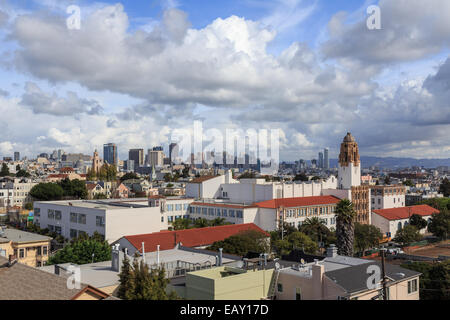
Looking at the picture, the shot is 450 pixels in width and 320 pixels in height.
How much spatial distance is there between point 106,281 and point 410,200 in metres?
119


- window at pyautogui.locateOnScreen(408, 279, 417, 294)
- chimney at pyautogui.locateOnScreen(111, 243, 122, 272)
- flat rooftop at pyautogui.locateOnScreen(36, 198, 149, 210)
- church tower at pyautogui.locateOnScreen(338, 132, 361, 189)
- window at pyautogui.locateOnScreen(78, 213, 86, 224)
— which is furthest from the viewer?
church tower at pyautogui.locateOnScreen(338, 132, 361, 189)

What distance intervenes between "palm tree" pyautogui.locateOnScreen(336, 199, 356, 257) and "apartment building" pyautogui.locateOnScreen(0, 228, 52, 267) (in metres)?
35.4

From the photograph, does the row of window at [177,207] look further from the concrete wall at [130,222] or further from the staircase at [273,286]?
the staircase at [273,286]

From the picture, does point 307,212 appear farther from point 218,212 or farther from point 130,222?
point 130,222

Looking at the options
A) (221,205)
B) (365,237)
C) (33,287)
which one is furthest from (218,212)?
(33,287)

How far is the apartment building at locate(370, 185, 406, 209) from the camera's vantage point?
10014 centimetres

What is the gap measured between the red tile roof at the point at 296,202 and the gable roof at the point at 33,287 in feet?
187

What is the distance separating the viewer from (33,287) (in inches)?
642

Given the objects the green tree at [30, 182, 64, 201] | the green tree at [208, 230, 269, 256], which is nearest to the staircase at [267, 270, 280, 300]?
the green tree at [208, 230, 269, 256]

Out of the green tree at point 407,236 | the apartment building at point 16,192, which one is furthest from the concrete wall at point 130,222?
the apartment building at point 16,192

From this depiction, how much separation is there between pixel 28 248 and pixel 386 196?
78.7 m

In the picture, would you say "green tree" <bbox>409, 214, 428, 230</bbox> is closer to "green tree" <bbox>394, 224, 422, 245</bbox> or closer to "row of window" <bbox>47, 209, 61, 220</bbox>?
"green tree" <bbox>394, 224, 422, 245</bbox>
